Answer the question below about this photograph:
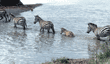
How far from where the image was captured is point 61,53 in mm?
8492

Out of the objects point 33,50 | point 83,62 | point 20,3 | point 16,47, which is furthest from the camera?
point 20,3

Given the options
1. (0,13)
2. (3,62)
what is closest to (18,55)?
(3,62)

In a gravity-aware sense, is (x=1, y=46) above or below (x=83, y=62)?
below

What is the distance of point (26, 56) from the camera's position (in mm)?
8000

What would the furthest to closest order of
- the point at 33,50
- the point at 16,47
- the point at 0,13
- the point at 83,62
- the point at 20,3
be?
1. the point at 20,3
2. the point at 0,13
3. the point at 16,47
4. the point at 33,50
5. the point at 83,62

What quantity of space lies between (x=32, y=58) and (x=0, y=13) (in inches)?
546

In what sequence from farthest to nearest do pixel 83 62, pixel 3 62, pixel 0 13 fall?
pixel 0 13
pixel 3 62
pixel 83 62

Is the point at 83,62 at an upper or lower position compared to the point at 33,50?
upper

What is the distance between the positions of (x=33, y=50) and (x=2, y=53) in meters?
1.50

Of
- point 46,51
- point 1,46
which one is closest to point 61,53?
point 46,51

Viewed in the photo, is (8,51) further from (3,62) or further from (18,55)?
(3,62)

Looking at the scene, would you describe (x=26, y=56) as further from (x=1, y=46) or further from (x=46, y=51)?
(x=1, y=46)

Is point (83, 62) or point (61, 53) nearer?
point (83, 62)

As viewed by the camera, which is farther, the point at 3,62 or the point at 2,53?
the point at 2,53
